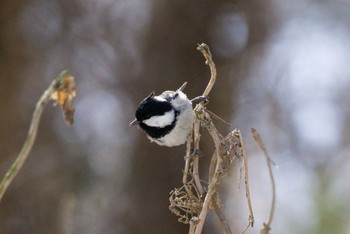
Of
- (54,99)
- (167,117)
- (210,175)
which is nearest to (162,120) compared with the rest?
(167,117)

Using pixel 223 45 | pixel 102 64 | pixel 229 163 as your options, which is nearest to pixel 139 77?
pixel 102 64

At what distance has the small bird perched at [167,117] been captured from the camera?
5.91 feet

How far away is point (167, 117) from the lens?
6.11 feet

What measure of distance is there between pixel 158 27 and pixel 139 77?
296 mm

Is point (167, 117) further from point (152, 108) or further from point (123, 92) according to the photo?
point (123, 92)

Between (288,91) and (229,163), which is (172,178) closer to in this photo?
(288,91)

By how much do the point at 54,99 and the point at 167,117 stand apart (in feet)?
4.18

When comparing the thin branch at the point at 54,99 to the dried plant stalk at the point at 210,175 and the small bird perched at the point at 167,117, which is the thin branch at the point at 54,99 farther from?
the small bird perched at the point at 167,117

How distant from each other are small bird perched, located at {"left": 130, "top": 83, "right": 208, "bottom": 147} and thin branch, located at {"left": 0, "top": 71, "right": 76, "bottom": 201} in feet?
3.85

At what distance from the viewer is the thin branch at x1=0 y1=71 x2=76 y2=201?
21.2 inches

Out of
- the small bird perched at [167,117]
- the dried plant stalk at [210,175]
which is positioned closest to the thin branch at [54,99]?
the dried plant stalk at [210,175]

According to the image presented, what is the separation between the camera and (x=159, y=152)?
3240mm

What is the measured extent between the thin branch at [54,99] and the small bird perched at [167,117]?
1.17 metres

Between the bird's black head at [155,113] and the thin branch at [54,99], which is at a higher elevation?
the bird's black head at [155,113]
